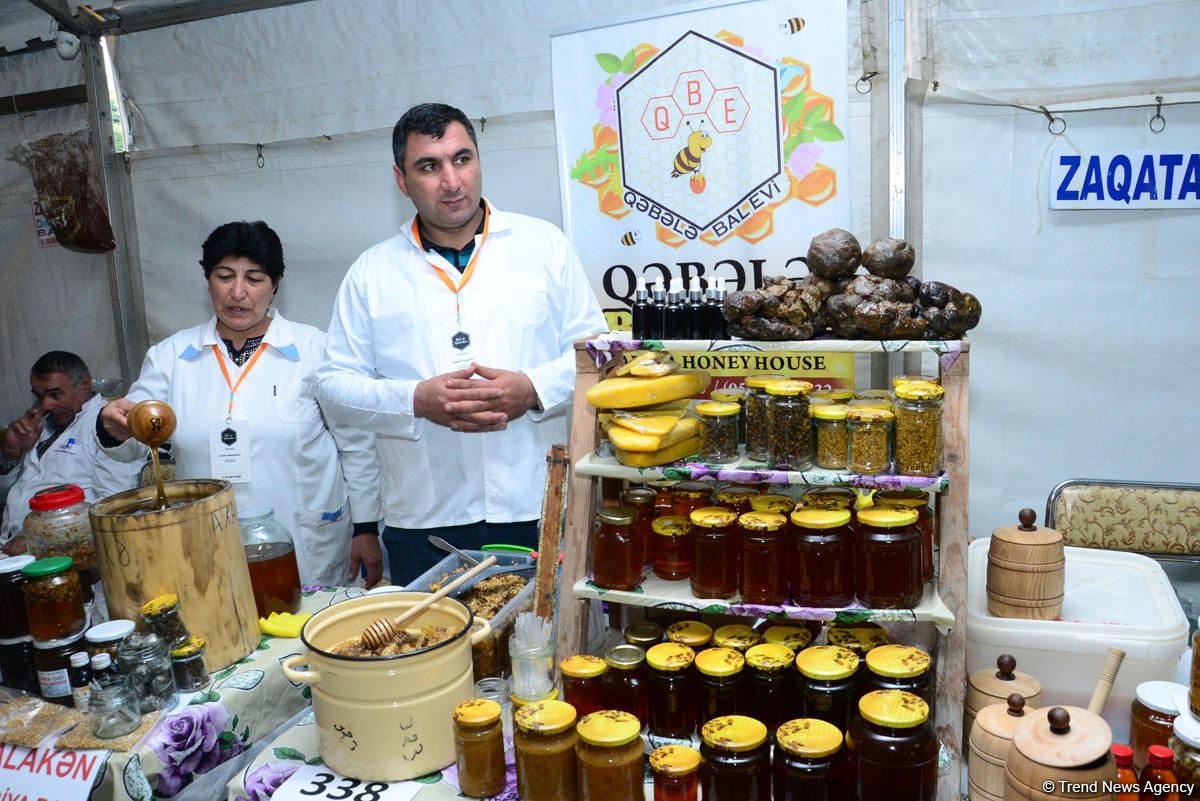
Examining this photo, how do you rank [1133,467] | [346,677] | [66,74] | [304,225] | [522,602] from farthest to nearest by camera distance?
[66,74], [304,225], [1133,467], [522,602], [346,677]

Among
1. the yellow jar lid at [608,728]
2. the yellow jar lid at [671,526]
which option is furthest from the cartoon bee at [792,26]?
the yellow jar lid at [608,728]

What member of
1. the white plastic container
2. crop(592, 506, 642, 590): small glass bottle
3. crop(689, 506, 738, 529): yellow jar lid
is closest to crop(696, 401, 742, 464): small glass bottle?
crop(689, 506, 738, 529): yellow jar lid

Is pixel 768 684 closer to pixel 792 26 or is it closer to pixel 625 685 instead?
pixel 625 685

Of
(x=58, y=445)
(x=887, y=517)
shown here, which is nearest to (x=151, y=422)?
(x=887, y=517)

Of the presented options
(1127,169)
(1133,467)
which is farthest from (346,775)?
(1127,169)

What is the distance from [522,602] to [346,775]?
0.52 meters

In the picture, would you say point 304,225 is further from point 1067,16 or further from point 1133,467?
point 1133,467

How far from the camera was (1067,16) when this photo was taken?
247 centimetres

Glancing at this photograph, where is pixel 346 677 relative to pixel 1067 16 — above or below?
below

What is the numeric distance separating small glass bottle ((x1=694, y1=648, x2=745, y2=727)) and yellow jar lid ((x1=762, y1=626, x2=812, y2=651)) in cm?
15

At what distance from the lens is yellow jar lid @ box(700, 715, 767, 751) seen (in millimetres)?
1236

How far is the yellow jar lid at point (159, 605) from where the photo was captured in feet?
5.25

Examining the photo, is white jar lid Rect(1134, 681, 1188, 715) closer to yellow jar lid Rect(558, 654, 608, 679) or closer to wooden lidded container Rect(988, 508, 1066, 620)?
wooden lidded container Rect(988, 508, 1066, 620)

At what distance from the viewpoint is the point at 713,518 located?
62.1 inches
